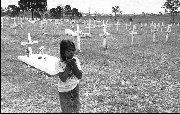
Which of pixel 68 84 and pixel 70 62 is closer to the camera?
pixel 70 62

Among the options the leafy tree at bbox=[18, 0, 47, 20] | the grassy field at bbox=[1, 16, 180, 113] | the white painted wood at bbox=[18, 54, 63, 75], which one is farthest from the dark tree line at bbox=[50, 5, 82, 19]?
the white painted wood at bbox=[18, 54, 63, 75]

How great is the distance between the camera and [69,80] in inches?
212

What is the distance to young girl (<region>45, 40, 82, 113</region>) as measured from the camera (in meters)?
5.18

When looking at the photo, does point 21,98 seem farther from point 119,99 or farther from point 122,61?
point 122,61

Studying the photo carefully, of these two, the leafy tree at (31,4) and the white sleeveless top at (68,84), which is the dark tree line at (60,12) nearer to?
the leafy tree at (31,4)

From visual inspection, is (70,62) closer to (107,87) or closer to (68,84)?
(68,84)

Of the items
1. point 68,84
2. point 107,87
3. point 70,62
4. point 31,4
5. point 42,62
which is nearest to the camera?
point 70,62

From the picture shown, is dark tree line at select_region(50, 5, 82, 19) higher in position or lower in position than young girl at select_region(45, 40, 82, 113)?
higher

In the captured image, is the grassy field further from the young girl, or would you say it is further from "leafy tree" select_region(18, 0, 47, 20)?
"leafy tree" select_region(18, 0, 47, 20)

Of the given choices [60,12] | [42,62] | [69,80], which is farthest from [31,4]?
[69,80]

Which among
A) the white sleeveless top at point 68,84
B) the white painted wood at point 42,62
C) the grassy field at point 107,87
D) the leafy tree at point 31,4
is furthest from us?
the leafy tree at point 31,4

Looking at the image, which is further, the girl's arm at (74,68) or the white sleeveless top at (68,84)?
the white sleeveless top at (68,84)

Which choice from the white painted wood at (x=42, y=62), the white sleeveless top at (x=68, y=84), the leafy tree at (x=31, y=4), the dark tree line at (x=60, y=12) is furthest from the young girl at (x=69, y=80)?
the dark tree line at (x=60, y=12)

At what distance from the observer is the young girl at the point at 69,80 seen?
5184 millimetres
